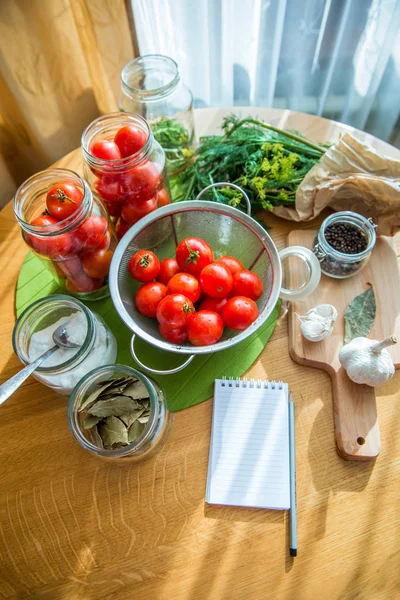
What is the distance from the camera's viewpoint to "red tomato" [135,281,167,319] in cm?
84

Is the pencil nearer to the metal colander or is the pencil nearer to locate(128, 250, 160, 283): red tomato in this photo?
the metal colander

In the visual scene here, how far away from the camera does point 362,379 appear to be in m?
0.81

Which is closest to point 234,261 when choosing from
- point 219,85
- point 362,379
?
point 362,379

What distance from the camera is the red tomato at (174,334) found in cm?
81

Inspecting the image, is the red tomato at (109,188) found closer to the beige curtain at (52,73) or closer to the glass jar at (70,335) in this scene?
the glass jar at (70,335)

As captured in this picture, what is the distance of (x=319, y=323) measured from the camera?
2.85ft

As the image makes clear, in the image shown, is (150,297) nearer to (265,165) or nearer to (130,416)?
(130,416)

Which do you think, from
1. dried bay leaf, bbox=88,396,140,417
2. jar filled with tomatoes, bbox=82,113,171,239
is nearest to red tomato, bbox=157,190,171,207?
jar filled with tomatoes, bbox=82,113,171,239

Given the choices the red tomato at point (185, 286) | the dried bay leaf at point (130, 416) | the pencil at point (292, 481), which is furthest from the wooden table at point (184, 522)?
the red tomato at point (185, 286)

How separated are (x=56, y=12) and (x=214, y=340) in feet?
2.92

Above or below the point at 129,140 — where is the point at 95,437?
below

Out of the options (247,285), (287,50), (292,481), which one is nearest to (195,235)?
(247,285)

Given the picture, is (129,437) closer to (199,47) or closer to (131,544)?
(131,544)

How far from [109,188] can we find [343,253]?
515mm
